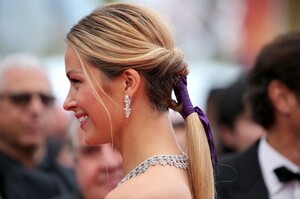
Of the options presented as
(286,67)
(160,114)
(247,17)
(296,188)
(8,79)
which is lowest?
(247,17)

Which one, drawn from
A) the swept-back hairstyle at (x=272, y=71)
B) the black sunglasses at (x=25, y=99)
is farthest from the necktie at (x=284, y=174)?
the black sunglasses at (x=25, y=99)

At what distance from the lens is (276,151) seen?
16.7 ft

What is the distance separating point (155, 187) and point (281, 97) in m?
2.31

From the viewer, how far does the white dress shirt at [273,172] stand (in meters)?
4.95

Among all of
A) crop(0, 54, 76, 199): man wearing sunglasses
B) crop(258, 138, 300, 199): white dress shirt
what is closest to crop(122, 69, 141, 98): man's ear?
crop(258, 138, 300, 199): white dress shirt

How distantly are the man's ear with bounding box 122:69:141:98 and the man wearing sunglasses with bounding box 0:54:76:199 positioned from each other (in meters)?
3.73

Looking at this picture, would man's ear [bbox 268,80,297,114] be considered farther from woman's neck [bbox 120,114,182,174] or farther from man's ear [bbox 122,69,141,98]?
man's ear [bbox 122,69,141,98]

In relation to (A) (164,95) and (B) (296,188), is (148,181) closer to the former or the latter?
(A) (164,95)

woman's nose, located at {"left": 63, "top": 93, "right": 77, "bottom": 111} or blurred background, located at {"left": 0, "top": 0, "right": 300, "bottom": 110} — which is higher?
woman's nose, located at {"left": 63, "top": 93, "right": 77, "bottom": 111}

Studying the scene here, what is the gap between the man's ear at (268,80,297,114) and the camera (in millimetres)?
5336

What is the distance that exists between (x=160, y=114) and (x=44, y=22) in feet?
26.1

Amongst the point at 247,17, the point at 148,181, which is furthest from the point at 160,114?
the point at 247,17

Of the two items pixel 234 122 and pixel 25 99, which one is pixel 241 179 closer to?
pixel 234 122

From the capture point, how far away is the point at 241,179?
4.91 m
